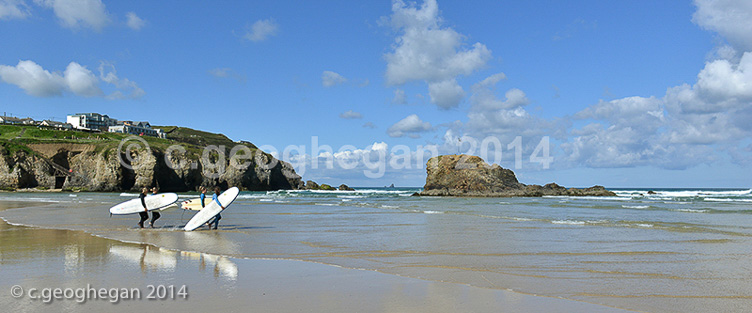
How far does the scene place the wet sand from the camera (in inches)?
227

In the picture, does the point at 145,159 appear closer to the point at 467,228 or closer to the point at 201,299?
the point at 467,228

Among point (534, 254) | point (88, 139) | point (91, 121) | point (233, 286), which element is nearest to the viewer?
point (233, 286)

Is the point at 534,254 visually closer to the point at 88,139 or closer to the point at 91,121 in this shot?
the point at 88,139

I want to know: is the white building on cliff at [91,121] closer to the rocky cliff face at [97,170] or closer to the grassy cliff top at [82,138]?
the grassy cliff top at [82,138]

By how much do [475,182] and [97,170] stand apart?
64.3 meters

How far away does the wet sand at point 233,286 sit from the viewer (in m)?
5.78

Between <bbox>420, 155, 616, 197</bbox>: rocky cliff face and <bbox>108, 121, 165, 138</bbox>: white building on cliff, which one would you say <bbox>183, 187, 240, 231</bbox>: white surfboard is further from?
<bbox>108, 121, 165, 138</bbox>: white building on cliff

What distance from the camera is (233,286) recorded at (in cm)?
691

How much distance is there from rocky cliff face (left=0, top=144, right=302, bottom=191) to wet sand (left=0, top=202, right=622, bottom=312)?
248 feet

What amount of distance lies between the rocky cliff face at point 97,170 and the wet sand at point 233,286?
248ft

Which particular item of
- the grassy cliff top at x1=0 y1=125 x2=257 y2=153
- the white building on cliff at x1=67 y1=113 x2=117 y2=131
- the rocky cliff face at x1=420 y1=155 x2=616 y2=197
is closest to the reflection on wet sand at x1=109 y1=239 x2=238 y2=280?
the rocky cliff face at x1=420 y1=155 x2=616 y2=197

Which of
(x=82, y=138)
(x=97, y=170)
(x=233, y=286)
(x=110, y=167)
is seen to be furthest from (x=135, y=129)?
(x=233, y=286)

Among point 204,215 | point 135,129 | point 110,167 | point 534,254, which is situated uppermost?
point 135,129

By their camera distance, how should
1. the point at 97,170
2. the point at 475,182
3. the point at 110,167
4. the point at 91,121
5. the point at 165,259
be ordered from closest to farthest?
the point at 165,259
the point at 475,182
the point at 110,167
the point at 97,170
the point at 91,121
